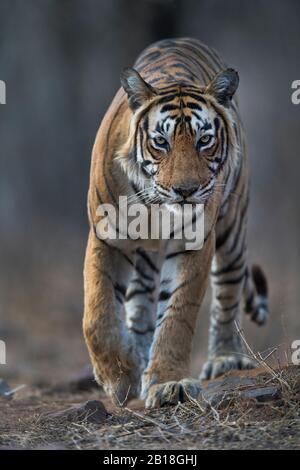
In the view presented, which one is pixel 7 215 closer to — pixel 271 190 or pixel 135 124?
pixel 271 190

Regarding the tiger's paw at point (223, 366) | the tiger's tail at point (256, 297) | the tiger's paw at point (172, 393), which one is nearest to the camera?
the tiger's paw at point (172, 393)

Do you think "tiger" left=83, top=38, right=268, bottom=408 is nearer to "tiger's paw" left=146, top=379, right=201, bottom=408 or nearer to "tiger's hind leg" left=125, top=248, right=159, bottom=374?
"tiger's paw" left=146, top=379, right=201, bottom=408

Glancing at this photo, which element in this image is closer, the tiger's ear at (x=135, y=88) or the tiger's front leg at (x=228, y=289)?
the tiger's ear at (x=135, y=88)

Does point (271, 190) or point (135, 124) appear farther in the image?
Result: point (271, 190)

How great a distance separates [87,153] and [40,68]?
1621mm

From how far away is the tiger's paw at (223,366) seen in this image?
5.61 metres

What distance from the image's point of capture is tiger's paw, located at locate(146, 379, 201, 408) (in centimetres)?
439

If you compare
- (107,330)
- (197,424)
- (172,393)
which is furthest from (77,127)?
(197,424)

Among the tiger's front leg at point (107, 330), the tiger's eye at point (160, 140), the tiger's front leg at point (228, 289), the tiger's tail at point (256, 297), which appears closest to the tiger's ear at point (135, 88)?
the tiger's eye at point (160, 140)

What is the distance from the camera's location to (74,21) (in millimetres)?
15312

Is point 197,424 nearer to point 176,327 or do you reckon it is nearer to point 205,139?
point 176,327

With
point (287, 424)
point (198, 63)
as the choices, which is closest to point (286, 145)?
point (198, 63)

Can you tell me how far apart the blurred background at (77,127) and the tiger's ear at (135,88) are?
525cm

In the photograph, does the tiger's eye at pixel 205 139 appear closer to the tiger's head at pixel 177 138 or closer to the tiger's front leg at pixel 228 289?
the tiger's head at pixel 177 138
